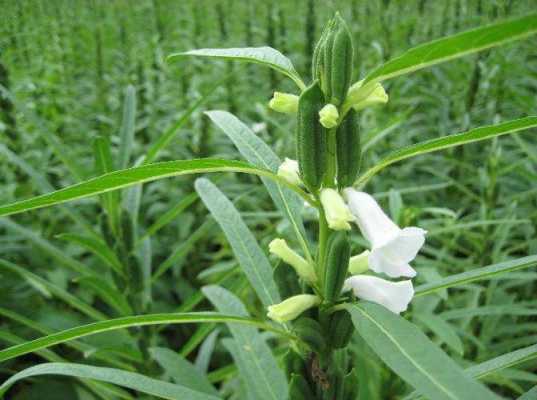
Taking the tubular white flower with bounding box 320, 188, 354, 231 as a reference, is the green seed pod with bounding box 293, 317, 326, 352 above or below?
below

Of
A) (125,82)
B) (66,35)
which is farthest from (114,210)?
(66,35)

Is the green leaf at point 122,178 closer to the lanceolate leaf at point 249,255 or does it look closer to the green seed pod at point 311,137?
the green seed pod at point 311,137

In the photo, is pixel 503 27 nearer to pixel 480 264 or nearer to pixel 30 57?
pixel 480 264

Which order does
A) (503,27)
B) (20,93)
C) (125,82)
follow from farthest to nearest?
(125,82) → (20,93) → (503,27)

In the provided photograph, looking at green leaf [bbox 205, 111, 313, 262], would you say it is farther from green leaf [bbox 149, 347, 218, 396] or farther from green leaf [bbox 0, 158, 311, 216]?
green leaf [bbox 149, 347, 218, 396]

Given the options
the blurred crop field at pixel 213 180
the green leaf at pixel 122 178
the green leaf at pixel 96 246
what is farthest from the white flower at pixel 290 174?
the green leaf at pixel 96 246

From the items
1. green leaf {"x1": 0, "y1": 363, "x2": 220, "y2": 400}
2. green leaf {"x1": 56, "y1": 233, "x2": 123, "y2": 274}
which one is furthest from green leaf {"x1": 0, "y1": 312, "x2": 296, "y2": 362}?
green leaf {"x1": 56, "y1": 233, "x2": 123, "y2": 274}
